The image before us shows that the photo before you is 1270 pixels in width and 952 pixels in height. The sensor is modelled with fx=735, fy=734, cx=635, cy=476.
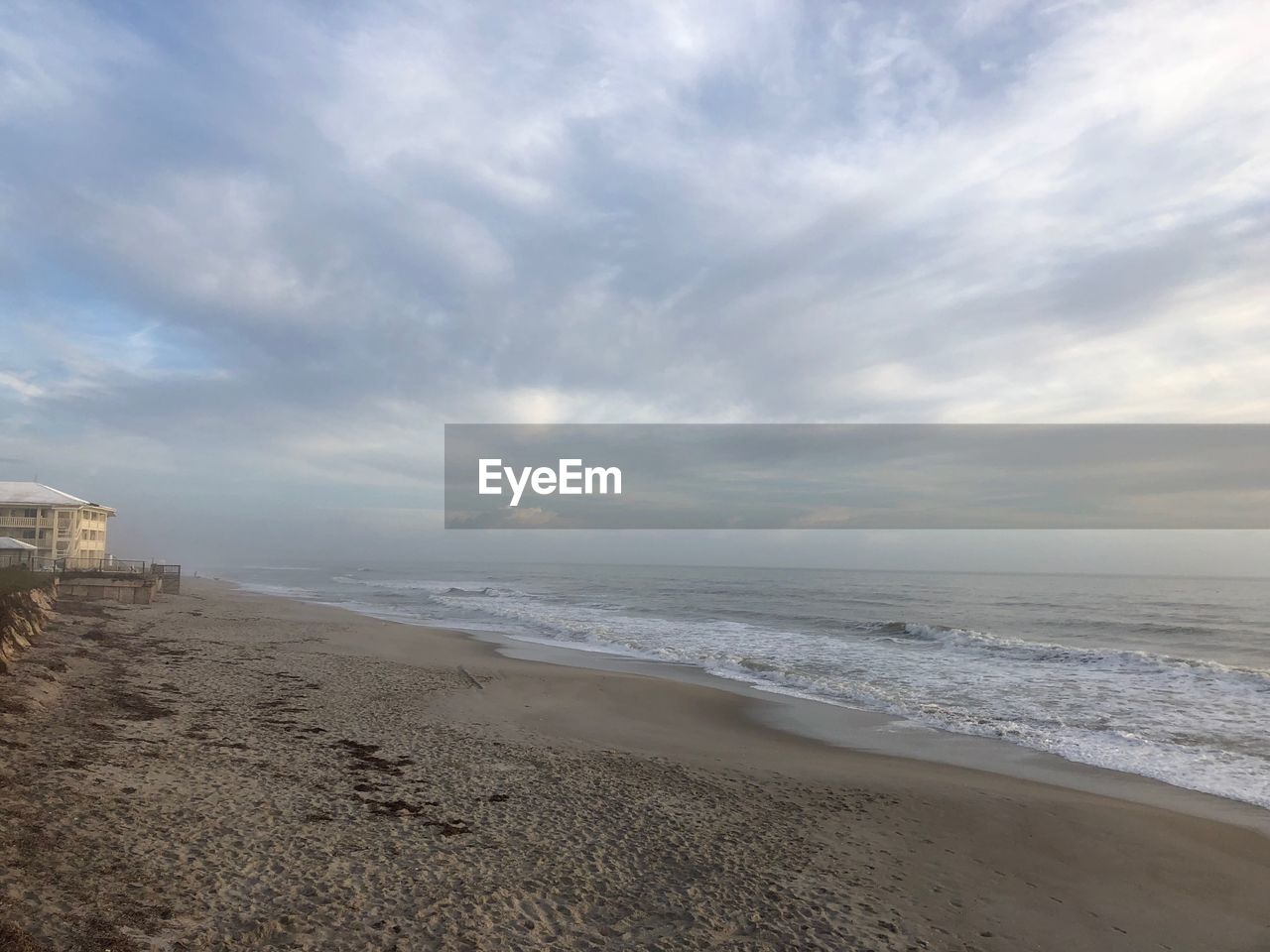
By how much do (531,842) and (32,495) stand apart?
53533 mm

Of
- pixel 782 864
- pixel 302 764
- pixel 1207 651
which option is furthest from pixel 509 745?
pixel 1207 651

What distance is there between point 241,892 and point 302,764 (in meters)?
3.64

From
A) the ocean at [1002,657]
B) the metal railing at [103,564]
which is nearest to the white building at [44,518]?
the metal railing at [103,564]

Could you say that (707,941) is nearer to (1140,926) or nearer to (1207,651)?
(1140,926)

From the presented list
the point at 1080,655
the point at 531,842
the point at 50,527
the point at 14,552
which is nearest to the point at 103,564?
the point at 14,552

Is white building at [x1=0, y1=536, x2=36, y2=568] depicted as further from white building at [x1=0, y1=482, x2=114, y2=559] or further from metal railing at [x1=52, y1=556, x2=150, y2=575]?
white building at [x1=0, y1=482, x2=114, y2=559]

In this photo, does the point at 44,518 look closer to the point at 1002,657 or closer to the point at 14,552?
the point at 14,552

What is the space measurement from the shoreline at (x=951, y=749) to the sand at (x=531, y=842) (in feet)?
1.64

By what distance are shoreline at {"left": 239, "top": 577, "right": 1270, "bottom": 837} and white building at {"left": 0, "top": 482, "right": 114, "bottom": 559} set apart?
143 feet

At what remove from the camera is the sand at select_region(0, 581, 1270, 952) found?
17.4ft

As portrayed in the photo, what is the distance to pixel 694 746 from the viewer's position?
38.2ft

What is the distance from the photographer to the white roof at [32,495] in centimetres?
4516

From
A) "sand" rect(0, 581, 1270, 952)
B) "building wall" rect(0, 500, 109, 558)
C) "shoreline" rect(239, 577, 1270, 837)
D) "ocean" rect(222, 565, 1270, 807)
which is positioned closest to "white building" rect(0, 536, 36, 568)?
"building wall" rect(0, 500, 109, 558)

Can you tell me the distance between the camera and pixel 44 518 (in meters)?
46.3
